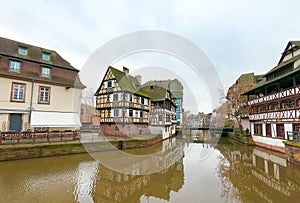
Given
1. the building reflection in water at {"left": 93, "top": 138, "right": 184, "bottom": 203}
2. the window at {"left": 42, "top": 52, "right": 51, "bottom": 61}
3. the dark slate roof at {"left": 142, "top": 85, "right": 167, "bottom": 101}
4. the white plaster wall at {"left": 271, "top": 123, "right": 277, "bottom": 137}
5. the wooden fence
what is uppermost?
the window at {"left": 42, "top": 52, "right": 51, "bottom": 61}

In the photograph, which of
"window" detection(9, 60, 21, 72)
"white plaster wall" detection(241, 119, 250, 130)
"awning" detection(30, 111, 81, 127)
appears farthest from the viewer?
"white plaster wall" detection(241, 119, 250, 130)

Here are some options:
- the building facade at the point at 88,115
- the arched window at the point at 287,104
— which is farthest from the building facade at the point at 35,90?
the building facade at the point at 88,115

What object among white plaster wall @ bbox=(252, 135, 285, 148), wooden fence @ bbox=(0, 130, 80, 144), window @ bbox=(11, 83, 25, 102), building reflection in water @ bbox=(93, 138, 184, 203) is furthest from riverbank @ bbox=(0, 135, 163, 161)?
white plaster wall @ bbox=(252, 135, 285, 148)

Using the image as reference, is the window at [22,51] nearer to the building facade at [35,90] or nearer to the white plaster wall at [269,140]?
the building facade at [35,90]

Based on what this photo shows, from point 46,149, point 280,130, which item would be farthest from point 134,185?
point 280,130

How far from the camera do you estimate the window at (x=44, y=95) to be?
15672 mm

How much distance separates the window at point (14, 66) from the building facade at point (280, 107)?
2157 centimetres

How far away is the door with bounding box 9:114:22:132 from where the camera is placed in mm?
14180

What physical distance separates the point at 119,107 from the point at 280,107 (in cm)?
1628

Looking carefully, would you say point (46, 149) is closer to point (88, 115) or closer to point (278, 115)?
point (278, 115)

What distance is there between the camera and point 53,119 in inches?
604

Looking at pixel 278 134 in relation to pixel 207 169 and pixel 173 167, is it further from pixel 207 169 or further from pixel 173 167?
pixel 173 167

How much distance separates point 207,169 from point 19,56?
16926 mm

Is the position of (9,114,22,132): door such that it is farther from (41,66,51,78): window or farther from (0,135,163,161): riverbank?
(41,66,51,78): window
